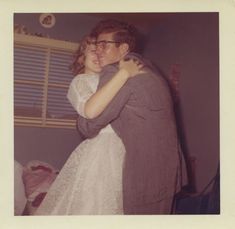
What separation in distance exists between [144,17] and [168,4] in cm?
10

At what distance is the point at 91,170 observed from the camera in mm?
1398

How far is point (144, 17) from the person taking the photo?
4.67 feet

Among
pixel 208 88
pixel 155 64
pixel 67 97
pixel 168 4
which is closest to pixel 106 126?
pixel 67 97

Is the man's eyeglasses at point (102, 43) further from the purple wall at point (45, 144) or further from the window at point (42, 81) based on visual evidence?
the purple wall at point (45, 144)

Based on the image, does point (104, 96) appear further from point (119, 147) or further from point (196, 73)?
point (196, 73)

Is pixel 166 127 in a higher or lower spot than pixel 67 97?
lower

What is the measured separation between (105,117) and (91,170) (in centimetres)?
19

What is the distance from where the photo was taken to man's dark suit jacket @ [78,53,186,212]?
1.39 m

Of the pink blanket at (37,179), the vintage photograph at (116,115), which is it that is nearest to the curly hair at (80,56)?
the vintage photograph at (116,115)

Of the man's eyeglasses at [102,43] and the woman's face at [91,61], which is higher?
the man's eyeglasses at [102,43]

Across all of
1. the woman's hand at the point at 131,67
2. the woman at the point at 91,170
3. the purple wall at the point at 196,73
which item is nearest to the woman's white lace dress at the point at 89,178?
the woman at the point at 91,170

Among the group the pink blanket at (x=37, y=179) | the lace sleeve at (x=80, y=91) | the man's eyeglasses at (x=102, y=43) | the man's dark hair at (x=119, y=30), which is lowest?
the pink blanket at (x=37, y=179)

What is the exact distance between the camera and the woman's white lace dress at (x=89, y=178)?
4.56 ft

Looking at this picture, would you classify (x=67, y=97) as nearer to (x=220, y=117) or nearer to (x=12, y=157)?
(x=12, y=157)
